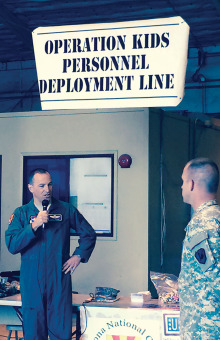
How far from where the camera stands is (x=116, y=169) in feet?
22.1

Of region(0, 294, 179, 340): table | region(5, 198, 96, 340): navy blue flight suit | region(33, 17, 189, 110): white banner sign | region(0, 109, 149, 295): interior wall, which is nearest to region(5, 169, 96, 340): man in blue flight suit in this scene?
region(5, 198, 96, 340): navy blue flight suit

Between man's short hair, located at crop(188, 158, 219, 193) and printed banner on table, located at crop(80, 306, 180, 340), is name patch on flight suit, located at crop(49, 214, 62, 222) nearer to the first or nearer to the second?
printed banner on table, located at crop(80, 306, 180, 340)

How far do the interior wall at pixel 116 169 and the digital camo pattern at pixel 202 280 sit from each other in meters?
3.58

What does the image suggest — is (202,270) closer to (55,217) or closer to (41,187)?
(55,217)

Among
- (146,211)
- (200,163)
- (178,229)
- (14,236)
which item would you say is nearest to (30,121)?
(146,211)

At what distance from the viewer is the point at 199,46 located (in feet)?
33.3

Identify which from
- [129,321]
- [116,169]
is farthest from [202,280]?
[116,169]

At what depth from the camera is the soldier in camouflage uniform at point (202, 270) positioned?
2861 mm

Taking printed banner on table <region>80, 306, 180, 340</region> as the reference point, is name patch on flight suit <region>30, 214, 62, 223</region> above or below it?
above

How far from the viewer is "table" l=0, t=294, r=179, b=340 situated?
410 cm

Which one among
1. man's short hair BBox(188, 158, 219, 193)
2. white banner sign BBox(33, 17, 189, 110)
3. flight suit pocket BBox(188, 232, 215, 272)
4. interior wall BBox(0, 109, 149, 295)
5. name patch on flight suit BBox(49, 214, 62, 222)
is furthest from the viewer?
interior wall BBox(0, 109, 149, 295)

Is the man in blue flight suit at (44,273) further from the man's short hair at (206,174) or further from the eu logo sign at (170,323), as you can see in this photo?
the man's short hair at (206,174)

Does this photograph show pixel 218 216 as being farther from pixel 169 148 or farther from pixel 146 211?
pixel 169 148

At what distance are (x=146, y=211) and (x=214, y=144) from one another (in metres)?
2.30
